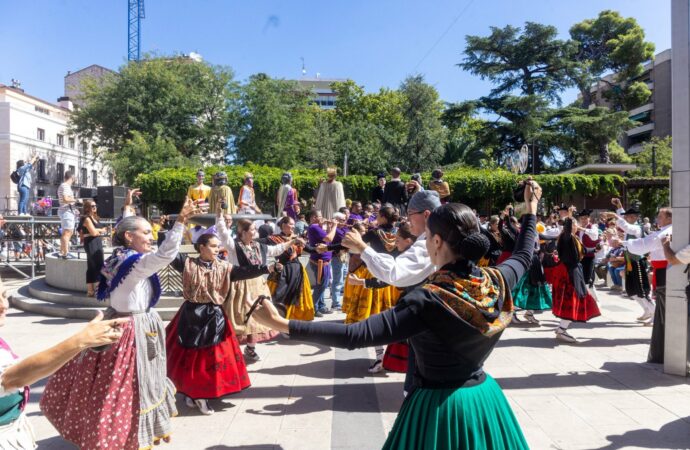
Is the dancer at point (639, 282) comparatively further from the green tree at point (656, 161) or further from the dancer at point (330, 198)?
the green tree at point (656, 161)

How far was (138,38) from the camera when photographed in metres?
62.7

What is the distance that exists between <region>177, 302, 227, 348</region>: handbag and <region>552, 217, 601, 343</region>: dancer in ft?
17.4

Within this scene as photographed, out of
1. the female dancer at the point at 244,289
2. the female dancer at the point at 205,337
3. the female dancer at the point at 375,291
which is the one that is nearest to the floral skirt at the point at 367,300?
the female dancer at the point at 375,291

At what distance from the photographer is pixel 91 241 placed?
9.69 metres

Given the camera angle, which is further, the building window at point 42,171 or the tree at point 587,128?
the building window at point 42,171

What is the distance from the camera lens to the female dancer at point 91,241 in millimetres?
9602

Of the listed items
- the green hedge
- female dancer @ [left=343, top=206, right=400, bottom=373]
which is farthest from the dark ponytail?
the green hedge

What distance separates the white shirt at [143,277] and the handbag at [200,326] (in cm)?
77

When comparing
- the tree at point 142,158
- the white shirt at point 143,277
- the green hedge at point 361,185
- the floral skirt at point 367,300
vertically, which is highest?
the tree at point 142,158

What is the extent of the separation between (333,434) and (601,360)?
165 inches

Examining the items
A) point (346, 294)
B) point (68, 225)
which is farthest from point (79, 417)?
point (68, 225)

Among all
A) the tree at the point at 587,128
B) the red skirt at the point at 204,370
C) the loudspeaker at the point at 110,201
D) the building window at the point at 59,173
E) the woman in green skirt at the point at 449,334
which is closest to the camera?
the woman in green skirt at the point at 449,334

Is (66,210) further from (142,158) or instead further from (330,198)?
(142,158)

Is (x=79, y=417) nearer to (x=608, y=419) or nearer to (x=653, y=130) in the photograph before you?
(x=608, y=419)
